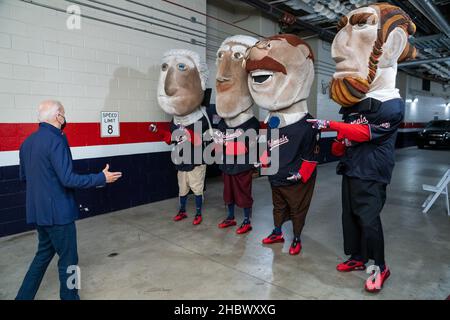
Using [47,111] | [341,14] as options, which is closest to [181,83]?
[47,111]

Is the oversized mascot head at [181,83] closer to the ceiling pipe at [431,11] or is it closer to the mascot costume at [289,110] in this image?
the mascot costume at [289,110]

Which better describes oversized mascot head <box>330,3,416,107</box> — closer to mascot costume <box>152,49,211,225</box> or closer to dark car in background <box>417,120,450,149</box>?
mascot costume <box>152,49,211,225</box>

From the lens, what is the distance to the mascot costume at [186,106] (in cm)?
355

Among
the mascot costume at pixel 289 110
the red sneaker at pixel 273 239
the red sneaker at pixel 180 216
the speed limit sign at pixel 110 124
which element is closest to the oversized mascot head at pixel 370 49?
the mascot costume at pixel 289 110

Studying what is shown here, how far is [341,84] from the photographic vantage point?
2.29m

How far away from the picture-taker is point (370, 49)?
2180mm

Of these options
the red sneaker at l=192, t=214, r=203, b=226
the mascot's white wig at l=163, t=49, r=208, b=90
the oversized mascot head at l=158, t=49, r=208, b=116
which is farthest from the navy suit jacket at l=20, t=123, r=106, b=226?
the mascot's white wig at l=163, t=49, r=208, b=90

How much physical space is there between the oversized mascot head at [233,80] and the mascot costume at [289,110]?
11.7 inches

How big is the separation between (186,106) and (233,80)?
667mm

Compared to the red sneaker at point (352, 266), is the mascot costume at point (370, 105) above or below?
above

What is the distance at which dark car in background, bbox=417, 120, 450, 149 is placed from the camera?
11.6m
